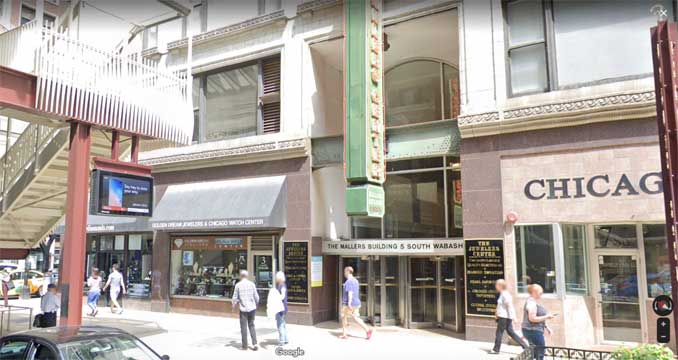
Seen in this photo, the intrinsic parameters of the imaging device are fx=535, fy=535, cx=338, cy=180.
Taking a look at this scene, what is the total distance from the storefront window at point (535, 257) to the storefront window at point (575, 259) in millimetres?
339

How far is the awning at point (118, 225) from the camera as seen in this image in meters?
18.7

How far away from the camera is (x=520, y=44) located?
1351 centimetres

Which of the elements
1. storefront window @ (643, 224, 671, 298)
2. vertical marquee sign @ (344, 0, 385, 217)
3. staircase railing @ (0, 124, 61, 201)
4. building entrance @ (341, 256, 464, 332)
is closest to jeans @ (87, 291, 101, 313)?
staircase railing @ (0, 124, 61, 201)

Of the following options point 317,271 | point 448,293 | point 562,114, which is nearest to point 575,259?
point 562,114

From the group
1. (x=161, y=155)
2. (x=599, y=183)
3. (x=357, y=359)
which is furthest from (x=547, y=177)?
(x=161, y=155)

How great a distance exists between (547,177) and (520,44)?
3499mm

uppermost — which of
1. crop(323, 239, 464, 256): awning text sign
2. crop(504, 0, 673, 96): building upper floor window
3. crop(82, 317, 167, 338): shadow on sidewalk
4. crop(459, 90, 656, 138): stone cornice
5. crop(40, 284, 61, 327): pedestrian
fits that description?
crop(504, 0, 673, 96): building upper floor window

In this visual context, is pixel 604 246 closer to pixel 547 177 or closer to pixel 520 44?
pixel 547 177

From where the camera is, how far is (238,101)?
18.5 m

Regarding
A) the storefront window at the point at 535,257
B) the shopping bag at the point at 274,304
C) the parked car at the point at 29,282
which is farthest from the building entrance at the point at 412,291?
the parked car at the point at 29,282

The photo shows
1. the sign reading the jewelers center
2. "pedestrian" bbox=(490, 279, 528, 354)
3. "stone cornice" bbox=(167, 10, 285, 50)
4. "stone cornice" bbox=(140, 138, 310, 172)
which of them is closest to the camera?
"pedestrian" bbox=(490, 279, 528, 354)

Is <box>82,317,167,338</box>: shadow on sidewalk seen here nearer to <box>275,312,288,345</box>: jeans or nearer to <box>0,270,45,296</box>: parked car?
<box>275,312,288,345</box>: jeans

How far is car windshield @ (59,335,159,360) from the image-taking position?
6.02 metres

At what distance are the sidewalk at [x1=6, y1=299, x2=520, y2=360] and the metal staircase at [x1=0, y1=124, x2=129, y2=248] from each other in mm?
3298
